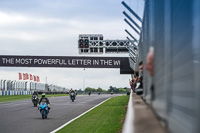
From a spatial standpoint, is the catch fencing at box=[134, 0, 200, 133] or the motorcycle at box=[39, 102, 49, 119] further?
the motorcycle at box=[39, 102, 49, 119]

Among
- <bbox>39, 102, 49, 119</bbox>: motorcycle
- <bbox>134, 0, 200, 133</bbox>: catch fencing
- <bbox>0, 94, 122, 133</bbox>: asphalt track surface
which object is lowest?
<bbox>0, 94, 122, 133</bbox>: asphalt track surface

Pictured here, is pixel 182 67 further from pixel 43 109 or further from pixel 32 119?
pixel 43 109

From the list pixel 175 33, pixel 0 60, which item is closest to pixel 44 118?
pixel 175 33

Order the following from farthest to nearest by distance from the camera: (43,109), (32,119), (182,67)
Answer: (43,109) → (32,119) → (182,67)

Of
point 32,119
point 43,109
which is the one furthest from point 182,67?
point 43,109

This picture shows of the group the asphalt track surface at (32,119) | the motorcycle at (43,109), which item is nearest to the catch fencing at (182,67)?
the asphalt track surface at (32,119)

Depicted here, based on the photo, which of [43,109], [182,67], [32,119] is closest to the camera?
[182,67]

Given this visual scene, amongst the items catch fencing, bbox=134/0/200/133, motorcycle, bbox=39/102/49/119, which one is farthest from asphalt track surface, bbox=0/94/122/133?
catch fencing, bbox=134/0/200/133

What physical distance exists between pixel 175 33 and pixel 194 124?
88 centimetres

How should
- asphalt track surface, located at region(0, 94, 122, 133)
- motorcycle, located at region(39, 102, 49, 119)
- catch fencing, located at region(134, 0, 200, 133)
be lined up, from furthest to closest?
motorcycle, located at region(39, 102, 49, 119) < asphalt track surface, located at region(0, 94, 122, 133) < catch fencing, located at region(134, 0, 200, 133)

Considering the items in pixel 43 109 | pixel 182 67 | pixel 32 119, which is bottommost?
pixel 32 119

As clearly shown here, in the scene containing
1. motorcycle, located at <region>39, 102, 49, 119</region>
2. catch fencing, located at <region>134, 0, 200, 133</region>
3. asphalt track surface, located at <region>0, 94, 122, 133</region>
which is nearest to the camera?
catch fencing, located at <region>134, 0, 200, 133</region>

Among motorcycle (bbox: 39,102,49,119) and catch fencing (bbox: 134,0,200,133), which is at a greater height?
catch fencing (bbox: 134,0,200,133)

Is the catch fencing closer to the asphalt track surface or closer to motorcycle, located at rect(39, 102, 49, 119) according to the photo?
the asphalt track surface
